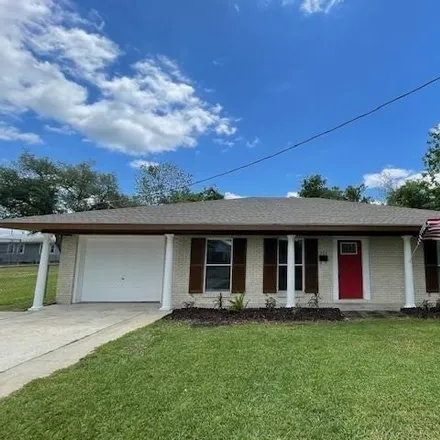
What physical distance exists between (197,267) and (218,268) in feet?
2.17

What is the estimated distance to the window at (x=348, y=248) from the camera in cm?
1098

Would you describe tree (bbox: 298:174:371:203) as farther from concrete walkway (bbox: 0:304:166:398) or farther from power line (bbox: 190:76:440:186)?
concrete walkway (bbox: 0:304:166:398)

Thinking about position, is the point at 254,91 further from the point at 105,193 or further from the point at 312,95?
the point at 105,193

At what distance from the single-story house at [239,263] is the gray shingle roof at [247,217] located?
0.04 m

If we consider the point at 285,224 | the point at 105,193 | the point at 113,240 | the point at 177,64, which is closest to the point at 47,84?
the point at 177,64

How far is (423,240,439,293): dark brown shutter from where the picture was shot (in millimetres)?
10562

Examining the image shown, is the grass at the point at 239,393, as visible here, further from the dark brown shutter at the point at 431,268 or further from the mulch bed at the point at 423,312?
the dark brown shutter at the point at 431,268

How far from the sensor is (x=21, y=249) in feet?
130

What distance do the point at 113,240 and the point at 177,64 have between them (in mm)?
8145

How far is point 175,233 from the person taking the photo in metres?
10.0

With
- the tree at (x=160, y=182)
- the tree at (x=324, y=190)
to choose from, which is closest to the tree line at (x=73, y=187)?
the tree at (x=160, y=182)

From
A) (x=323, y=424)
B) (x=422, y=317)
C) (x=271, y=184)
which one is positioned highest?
(x=271, y=184)

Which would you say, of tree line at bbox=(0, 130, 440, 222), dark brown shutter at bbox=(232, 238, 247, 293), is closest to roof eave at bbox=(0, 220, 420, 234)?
dark brown shutter at bbox=(232, 238, 247, 293)

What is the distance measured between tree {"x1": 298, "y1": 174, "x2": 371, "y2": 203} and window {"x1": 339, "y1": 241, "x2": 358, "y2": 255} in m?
20.6
